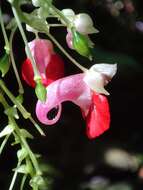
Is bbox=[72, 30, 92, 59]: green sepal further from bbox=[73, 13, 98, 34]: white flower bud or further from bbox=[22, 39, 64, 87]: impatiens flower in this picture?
bbox=[22, 39, 64, 87]: impatiens flower

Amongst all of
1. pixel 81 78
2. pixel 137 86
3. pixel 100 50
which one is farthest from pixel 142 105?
pixel 81 78

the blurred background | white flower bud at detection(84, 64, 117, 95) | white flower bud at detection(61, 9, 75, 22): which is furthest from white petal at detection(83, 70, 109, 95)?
the blurred background

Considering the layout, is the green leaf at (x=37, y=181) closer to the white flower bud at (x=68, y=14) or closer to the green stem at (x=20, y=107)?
the green stem at (x=20, y=107)

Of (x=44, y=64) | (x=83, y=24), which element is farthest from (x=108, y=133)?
(x=83, y=24)

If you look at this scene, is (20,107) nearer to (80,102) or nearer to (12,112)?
(12,112)

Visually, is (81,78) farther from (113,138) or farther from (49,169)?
(113,138)
